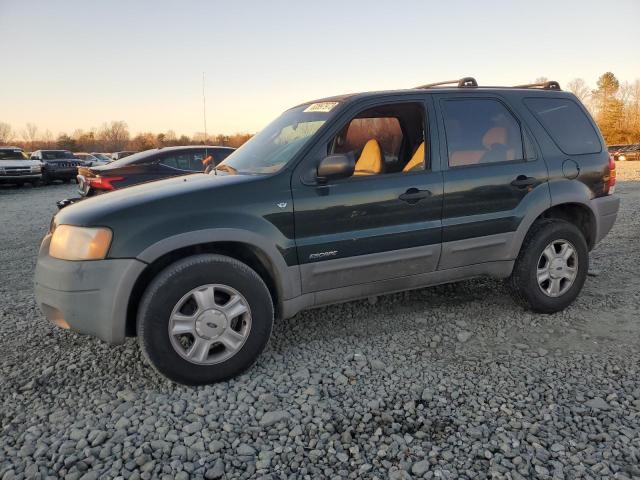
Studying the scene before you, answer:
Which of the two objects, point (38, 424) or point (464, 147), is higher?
point (464, 147)

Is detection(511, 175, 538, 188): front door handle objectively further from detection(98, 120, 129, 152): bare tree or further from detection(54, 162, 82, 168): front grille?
detection(98, 120, 129, 152): bare tree

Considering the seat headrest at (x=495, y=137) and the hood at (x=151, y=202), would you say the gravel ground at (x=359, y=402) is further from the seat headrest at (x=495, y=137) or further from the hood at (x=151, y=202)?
the seat headrest at (x=495, y=137)

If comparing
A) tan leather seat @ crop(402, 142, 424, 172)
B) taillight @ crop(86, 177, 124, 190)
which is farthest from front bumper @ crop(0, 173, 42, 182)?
tan leather seat @ crop(402, 142, 424, 172)

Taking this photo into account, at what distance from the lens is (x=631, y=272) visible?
205 inches

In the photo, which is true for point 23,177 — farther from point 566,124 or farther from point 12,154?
point 566,124

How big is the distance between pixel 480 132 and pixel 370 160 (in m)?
0.92

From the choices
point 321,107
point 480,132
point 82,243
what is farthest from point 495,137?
point 82,243

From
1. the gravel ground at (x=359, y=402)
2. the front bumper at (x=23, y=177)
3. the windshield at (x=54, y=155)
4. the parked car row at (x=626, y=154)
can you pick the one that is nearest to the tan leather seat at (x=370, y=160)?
the gravel ground at (x=359, y=402)

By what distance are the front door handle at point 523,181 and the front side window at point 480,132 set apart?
17cm

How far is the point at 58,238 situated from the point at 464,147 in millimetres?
2930

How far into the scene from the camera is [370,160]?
12.3 feet

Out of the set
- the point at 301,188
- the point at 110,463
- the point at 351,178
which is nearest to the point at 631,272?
the point at 351,178

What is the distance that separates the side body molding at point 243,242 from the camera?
2.83 meters

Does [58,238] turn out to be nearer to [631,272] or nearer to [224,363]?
[224,363]
